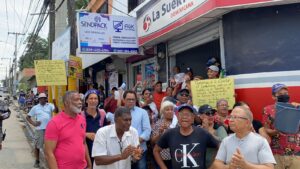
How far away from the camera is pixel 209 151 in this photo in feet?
14.1

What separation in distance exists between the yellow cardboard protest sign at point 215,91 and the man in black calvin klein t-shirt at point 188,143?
7.73 feet

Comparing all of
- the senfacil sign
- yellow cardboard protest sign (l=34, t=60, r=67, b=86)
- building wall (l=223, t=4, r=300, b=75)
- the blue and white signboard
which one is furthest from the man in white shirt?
yellow cardboard protest sign (l=34, t=60, r=67, b=86)

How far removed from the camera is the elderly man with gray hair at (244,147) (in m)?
3.25

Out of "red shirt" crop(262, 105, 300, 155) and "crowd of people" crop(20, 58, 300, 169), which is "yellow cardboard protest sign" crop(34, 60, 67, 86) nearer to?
"crowd of people" crop(20, 58, 300, 169)

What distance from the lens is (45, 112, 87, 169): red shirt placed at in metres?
4.30

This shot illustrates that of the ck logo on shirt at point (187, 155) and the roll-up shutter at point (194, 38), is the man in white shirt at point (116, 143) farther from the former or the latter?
the roll-up shutter at point (194, 38)

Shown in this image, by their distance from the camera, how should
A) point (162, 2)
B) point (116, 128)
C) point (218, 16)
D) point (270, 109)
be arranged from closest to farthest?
point (116, 128) → point (270, 109) → point (218, 16) → point (162, 2)

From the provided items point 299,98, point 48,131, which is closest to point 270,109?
point 299,98

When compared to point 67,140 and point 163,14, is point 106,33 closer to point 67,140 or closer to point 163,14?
point 163,14

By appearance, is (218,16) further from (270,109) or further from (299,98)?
(270,109)

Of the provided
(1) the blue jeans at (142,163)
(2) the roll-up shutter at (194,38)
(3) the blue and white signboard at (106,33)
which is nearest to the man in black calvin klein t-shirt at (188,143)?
(1) the blue jeans at (142,163)

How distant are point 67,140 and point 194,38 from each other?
4.93 m

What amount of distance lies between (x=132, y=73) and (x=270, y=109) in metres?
8.95

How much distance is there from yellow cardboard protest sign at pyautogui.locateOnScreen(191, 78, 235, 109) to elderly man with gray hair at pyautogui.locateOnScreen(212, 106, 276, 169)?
293 centimetres
